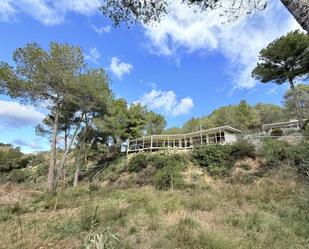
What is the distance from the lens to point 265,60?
19422mm

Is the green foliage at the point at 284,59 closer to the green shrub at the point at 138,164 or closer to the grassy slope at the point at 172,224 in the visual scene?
the green shrub at the point at 138,164

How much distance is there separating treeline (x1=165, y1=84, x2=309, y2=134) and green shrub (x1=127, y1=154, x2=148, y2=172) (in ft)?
38.3

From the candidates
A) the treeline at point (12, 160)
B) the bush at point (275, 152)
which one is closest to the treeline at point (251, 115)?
the bush at point (275, 152)

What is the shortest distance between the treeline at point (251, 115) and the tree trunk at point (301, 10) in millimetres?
26456

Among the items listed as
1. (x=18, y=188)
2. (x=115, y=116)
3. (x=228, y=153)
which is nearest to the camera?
(x=18, y=188)

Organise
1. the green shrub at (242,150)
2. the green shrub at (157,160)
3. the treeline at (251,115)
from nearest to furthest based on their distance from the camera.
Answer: the green shrub at (242,150), the green shrub at (157,160), the treeline at (251,115)

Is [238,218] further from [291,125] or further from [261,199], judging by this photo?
[291,125]

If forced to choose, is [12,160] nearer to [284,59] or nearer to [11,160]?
[11,160]

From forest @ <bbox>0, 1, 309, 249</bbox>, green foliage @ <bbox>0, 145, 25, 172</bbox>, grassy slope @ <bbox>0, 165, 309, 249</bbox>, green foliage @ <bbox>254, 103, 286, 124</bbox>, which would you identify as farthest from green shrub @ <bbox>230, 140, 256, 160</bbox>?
green foliage @ <bbox>0, 145, 25, 172</bbox>

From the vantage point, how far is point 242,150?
1703 centimetres

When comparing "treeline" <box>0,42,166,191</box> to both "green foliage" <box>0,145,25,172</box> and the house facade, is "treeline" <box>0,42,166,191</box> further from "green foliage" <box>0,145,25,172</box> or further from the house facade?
"green foliage" <box>0,145,25,172</box>

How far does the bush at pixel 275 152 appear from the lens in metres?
15.1

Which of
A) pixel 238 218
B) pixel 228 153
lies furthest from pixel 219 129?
pixel 238 218

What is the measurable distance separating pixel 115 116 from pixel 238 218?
18551 mm
